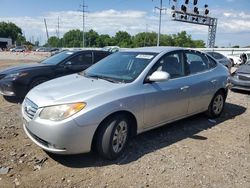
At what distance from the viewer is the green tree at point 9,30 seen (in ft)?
367

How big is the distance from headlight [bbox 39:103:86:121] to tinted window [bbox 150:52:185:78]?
155 centimetres

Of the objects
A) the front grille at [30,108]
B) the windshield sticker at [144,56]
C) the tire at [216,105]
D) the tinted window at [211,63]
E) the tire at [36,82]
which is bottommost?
the tire at [216,105]

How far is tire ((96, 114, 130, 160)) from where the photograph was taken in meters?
3.86

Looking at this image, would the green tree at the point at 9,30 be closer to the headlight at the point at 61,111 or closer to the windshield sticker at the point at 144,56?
the windshield sticker at the point at 144,56

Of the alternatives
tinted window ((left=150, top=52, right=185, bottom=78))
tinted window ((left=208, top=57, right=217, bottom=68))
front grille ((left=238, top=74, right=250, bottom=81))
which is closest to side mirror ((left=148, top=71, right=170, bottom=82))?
tinted window ((left=150, top=52, right=185, bottom=78))

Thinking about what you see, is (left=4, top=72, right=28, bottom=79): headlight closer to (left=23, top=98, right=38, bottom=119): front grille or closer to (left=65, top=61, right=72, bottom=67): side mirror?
(left=65, top=61, right=72, bottom=67): side mirror

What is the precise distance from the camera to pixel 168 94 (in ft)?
15.6

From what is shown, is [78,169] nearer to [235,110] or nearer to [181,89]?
[181,89]

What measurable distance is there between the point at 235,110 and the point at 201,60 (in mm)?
2195

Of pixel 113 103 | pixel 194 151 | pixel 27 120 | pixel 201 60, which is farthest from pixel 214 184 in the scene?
pixel 201 60

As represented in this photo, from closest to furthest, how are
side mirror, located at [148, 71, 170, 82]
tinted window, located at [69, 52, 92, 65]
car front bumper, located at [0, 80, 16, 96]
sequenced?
side mirror, located at [148, 71, 170, 82] < car front bumper, located at [0, 80, 16, 96] < tinted window, located at [69, 52, 92, 65]

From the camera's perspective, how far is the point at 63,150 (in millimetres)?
3674

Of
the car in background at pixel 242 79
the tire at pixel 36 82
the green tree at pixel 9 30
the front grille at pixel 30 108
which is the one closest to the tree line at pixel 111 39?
the green tree at pixel 9 30

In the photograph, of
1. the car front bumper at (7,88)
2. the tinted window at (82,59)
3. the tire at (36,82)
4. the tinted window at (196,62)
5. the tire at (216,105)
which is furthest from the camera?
the tinted window at (82,59)
